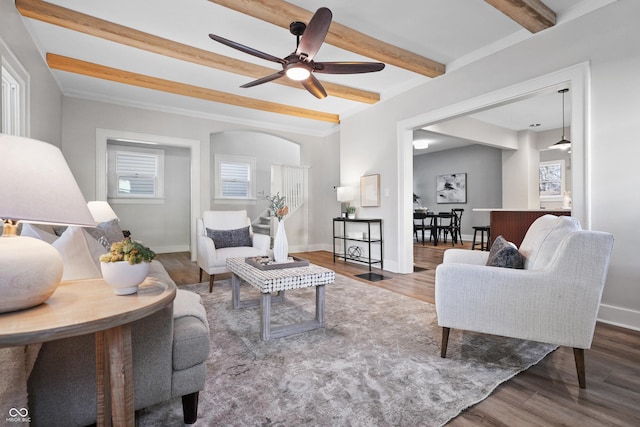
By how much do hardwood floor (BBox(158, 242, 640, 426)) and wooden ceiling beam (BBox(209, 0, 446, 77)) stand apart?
9.85ft

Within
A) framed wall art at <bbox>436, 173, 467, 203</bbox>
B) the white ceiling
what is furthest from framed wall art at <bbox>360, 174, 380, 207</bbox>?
framed wall art at <bbox>436, 173, 467, 203</bbox>

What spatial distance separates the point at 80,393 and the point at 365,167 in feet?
15.1

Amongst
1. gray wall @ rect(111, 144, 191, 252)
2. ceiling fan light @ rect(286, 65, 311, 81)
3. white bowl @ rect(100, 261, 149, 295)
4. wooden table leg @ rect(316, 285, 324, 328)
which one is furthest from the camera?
gray wall @ rect(111, 144, 191, 252)

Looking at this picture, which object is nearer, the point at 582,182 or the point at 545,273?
the point at 545,273

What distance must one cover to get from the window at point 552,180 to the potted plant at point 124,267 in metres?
8.59

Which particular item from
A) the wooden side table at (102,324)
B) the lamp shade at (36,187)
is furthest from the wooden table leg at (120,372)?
the lamp shade at (36,187)

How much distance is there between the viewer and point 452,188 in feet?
29.2

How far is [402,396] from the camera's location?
1.56 m

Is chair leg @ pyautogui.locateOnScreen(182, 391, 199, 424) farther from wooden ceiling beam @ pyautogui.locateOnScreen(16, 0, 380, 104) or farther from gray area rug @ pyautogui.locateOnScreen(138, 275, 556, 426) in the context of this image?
wooden ceiling beam @ pyautogui.locateOnScreen(16, 0, 380, 104)

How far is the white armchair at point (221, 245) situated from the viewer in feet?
11.3

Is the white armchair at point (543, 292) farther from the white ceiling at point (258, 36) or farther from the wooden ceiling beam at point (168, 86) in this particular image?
the wooden ceiling beam at point (168, 86)

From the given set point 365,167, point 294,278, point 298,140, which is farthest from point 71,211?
point 298,140

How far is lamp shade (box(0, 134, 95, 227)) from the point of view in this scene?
82 cm

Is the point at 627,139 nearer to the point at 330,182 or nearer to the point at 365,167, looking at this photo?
the point at 365,167
